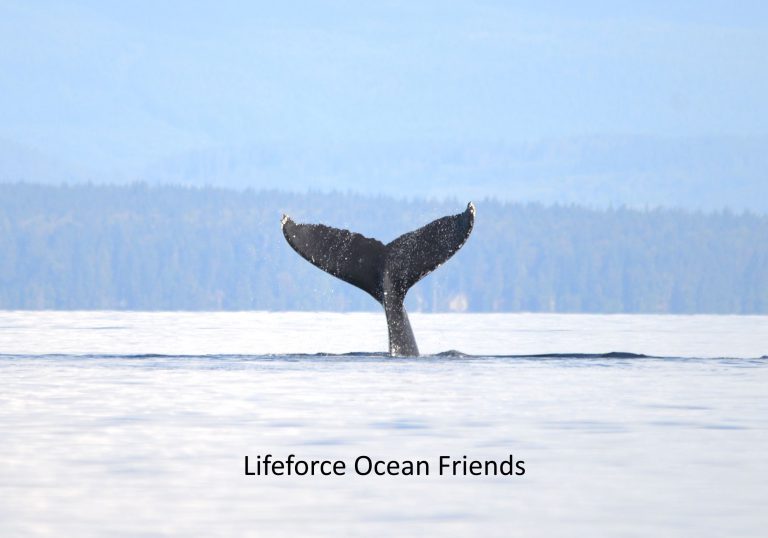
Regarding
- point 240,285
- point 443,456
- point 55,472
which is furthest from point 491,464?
point 240,285

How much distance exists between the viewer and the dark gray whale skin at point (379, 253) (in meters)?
22.4

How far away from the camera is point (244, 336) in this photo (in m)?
46.1

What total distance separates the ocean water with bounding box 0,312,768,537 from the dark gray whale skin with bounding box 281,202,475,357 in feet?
4.20

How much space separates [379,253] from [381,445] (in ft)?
27.9

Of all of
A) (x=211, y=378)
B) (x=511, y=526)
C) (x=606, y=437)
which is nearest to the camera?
(x=511, y=526)

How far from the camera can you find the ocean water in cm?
1094

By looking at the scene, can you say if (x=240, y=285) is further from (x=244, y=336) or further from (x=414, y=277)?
(x=414, y=277)

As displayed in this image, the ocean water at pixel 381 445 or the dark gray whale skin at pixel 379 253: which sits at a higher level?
the dark gray whale skin at pixel 379 253

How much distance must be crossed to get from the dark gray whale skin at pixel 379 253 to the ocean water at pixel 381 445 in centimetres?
128

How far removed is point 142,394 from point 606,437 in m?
6.59

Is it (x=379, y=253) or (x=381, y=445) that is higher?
(x=379, y=253)

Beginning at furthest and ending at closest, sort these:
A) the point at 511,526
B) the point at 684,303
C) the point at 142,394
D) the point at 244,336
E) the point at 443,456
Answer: the point at 684,303, the point at 244,336, the point at 142,394, the point at 443,456, the point at 511,526

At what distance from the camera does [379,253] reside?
22953 mm

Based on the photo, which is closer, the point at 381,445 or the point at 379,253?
the point at 381,445
